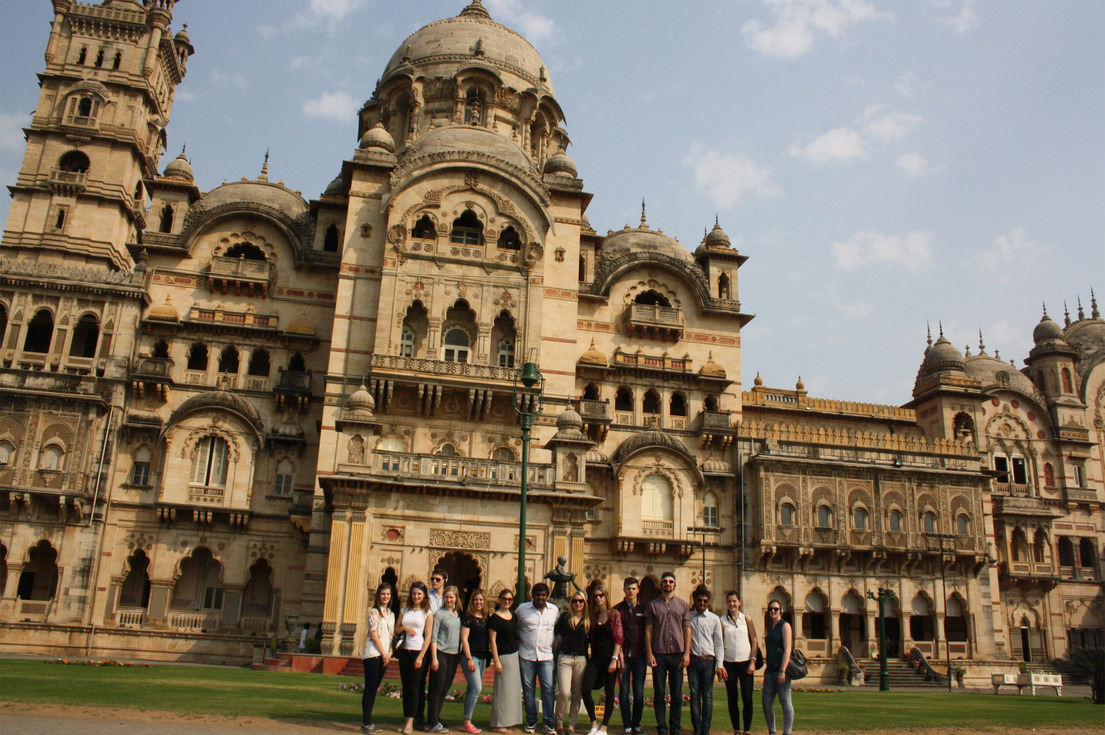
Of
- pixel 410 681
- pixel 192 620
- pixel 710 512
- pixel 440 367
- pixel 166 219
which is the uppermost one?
pixel 166 219

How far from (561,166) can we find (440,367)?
10.8 metres

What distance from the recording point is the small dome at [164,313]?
32.1 metres

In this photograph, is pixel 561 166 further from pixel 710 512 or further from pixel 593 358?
pixel 710 512

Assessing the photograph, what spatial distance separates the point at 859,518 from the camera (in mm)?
34062

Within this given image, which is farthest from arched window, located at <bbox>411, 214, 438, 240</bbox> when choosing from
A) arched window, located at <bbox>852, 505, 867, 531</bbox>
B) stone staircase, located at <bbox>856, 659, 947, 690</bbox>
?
stone staircase, located at <bbox>856, 659, 947, 690</bbox>

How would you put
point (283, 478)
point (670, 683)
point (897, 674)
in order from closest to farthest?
1. point (670, 683)
2. point (897, 674)
3. point (283, 478)

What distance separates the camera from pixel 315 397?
32.1 m

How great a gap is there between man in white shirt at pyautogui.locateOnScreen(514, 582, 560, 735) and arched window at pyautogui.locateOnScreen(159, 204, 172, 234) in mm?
28611

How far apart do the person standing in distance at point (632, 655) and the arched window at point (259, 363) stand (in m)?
24.5

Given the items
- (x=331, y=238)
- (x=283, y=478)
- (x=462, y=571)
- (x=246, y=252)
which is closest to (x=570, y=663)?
(x=462, y=571)

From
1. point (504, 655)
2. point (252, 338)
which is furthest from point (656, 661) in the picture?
point (252, 338)

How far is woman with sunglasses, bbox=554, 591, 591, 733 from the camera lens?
11078 mm

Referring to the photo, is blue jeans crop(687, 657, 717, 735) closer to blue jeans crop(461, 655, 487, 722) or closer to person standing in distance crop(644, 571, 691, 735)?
person standing in distance crop(644, 571, 691, 735)

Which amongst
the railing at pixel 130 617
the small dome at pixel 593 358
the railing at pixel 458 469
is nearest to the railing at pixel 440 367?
the small dome at pixel 593 358
